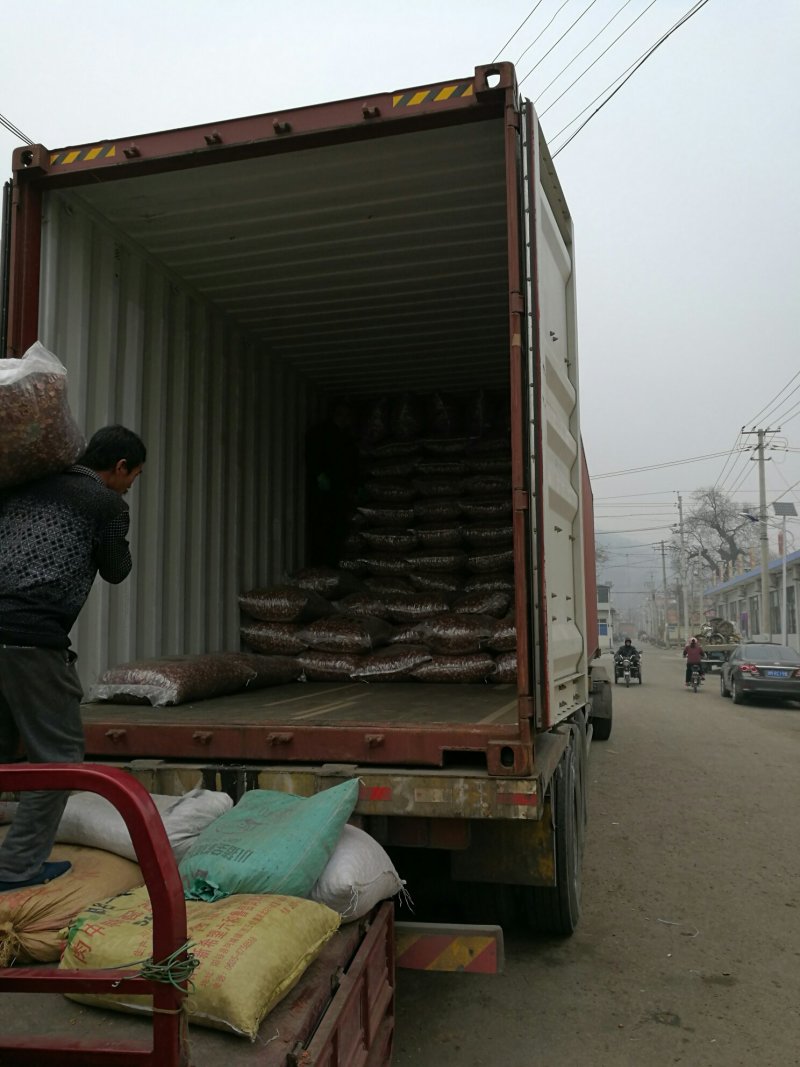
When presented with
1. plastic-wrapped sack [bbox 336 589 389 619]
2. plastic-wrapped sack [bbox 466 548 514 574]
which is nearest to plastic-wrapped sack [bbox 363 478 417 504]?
plastic-wrapped sack [bbox 466 548 514 574]

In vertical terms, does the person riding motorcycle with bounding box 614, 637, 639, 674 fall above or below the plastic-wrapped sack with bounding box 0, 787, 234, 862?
below

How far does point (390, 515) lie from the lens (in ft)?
24.1

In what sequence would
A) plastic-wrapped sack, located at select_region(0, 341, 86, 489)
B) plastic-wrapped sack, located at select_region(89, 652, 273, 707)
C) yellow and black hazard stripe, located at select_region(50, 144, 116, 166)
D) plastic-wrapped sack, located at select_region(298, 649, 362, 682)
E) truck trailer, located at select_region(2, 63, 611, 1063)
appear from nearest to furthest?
plastic-wrapped sack, located at select_region(0, 341, 86, 489)
truck trailer, located at select_region(2, 63, 611, 1063)
yellow and black hazard stripe, located at select_region(50, 144, 116, 166)
plastic-wrapped sack, located at select_region(89, 652, 273, 707)
plastic-wrapped sack, located at select_region(298, 649, 362, 682)

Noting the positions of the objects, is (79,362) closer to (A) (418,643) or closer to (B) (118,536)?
(B) (118,536)

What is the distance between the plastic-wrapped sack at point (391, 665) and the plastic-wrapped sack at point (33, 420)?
3256 mm

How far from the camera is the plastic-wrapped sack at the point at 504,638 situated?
5.39 metres

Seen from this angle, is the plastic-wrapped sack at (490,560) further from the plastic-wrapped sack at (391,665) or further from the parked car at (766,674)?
the parked car at (766,674)

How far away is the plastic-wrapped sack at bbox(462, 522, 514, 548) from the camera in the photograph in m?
7.02

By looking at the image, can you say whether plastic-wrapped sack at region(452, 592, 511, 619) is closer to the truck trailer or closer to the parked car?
the truck trailer

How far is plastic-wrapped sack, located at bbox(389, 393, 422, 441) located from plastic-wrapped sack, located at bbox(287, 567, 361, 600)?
5.23 ft

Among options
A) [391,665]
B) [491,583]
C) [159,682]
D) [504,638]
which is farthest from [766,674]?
[159,682]

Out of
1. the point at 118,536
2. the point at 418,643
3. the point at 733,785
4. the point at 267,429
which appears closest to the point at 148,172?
the point at 118,536

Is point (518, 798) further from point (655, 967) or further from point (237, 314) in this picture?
point (237, 314)

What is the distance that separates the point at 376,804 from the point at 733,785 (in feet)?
20.7
